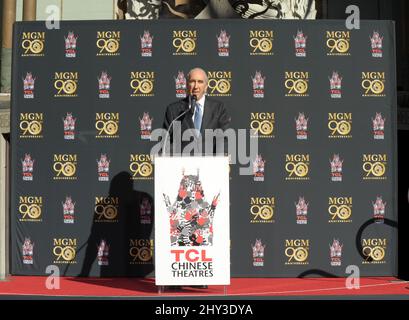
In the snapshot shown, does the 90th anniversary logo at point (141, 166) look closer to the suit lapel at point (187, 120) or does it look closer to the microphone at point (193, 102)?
the suit lapel at point (187, 120)

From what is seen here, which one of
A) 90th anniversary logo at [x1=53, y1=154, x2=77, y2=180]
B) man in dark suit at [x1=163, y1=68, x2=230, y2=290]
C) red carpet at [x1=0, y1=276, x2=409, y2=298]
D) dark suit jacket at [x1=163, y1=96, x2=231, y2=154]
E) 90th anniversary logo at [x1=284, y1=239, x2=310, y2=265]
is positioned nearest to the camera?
red carpet at [x1=0, y1=276, x2=409, y2=298]

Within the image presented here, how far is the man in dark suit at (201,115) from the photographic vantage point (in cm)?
695

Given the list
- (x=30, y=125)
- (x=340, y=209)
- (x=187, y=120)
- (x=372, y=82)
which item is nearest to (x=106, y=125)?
(x=30, y=125)

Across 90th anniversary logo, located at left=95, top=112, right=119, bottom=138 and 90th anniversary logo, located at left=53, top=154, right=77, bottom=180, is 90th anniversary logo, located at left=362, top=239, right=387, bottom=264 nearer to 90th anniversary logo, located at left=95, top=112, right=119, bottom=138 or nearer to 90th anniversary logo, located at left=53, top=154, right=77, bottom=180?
90th anniversary logo, located at left=95, top=112, right=119, bottom=138

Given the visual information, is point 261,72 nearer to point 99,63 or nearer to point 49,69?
point 99,63

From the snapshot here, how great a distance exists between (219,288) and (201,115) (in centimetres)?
169

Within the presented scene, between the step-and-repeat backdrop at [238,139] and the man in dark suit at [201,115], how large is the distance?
1006 mm

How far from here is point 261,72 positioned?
8172 mm

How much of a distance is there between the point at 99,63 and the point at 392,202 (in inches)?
145

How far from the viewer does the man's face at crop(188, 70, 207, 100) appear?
22.5 ft

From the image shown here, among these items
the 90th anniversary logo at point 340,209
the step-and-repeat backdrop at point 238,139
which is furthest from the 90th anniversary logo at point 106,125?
the 90th anniversary logo at point 340,209

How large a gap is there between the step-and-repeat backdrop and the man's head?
50.2 inches

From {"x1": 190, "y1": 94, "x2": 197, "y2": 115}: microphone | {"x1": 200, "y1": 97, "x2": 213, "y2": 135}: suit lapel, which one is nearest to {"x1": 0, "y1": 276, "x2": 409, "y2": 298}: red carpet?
{"x1": 200, "y1": 97, "x2": 213, "y2": 135}: suit lapel
